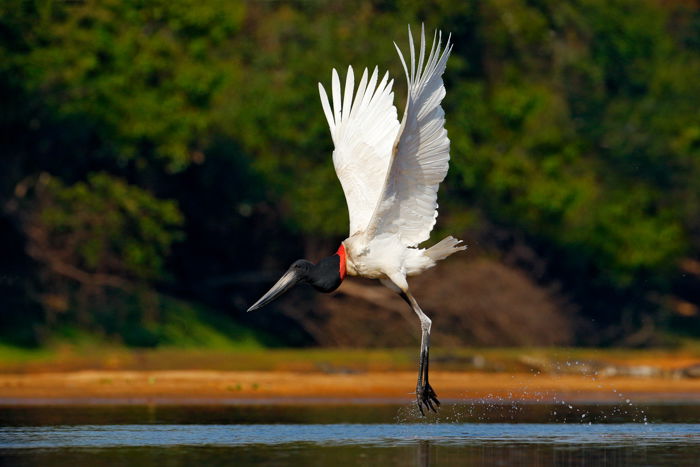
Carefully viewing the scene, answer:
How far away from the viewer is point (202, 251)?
3103cm

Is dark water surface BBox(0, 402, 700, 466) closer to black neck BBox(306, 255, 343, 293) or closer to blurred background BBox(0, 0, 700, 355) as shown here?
black neck BBox(306, 255, 343, 293)

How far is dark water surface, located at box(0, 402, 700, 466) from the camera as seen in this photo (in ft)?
44.8

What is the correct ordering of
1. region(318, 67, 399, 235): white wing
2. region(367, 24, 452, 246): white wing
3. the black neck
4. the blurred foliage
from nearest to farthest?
region(367, 24, 452, 246): white wing, the black neck, region(318, 67, 399, 235): white wing, the blurred foliage

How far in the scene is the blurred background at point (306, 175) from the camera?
27141 mm

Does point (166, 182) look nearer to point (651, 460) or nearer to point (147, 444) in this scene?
point (147, 444)

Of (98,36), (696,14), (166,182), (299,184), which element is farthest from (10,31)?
(696,14)

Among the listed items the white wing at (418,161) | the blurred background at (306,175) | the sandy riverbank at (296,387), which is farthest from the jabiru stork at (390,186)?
the blurred background at (306,175)

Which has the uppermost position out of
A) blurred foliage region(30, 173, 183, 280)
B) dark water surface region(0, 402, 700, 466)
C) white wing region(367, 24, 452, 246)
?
blurred foliage region(30, 173, 183, 280)

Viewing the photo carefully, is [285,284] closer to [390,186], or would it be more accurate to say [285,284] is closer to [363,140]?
[390,186]

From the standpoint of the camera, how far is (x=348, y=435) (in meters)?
15.9

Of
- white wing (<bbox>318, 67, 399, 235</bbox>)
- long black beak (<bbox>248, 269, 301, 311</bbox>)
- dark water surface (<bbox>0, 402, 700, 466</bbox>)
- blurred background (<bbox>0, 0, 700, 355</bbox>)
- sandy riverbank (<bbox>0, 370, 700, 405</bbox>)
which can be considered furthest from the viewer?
blurred background (<bbox>0, 0, 700, 355</bbox>)

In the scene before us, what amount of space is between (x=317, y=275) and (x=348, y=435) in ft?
5.76

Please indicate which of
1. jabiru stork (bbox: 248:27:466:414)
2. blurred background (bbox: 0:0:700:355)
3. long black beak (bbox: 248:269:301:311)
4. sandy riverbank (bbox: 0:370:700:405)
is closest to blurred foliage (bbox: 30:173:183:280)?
blurred background (bbox: 0:0:700:355)

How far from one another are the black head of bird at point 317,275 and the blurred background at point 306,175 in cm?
1033
